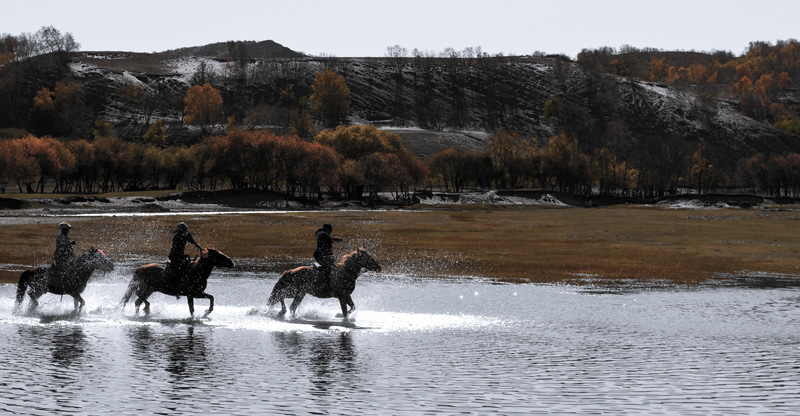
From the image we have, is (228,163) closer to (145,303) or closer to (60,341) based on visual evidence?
(145,303)

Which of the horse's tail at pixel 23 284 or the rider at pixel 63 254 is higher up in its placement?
the rider at pixel 63 254

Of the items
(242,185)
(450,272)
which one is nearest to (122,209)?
(242,185)

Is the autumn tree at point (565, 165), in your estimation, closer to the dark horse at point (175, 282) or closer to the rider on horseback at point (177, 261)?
the dark horse at point (175, 282)

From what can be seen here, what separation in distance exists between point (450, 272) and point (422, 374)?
22.1 meters

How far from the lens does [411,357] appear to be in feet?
56.8

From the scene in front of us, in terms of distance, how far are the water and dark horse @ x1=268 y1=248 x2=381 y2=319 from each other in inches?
29.7

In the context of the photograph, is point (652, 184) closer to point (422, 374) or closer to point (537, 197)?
point (537, 197)

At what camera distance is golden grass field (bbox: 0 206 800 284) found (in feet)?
129

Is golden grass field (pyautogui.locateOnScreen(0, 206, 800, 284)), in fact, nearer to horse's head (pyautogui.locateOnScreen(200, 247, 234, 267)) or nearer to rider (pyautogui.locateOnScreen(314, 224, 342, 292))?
horse's head (pyautogui.locateOnScreen(200, 247, 234, 267))

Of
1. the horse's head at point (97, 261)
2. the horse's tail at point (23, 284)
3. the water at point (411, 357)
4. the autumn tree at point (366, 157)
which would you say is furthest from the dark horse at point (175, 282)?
the autumn tree at point (366, 157)

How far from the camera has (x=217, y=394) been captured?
1374 cm

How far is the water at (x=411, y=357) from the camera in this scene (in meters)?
13.4

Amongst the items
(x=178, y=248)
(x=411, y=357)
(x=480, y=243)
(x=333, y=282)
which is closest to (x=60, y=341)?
(x=178, y=248)

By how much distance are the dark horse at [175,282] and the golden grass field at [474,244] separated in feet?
37.6
